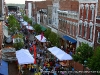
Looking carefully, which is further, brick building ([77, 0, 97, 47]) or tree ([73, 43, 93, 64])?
brick building ([77, 0, 97, 47])

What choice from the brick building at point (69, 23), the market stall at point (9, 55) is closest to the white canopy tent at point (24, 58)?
the market stall at point (9, 55)

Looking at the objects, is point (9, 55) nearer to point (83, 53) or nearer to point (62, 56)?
point (62, 56)

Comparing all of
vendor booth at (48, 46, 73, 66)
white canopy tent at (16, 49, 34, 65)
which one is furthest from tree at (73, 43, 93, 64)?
white canopy tent at (16, 49, 34, 65)

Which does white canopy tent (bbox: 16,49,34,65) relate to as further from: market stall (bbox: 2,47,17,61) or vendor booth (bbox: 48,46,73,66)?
vendor booth (bbox: 48,46,73,66)

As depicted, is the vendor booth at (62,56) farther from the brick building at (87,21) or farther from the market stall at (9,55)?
the market stall at (9,55)

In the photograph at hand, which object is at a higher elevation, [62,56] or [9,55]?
[62,56]

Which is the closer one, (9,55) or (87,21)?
(9,55)

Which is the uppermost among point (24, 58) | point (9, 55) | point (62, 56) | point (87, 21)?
point (87, 21)

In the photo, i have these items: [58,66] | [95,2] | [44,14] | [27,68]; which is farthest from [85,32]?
[44,14]

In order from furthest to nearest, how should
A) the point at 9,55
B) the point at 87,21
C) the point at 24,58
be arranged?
the point at 87,21 < the point at 9,55 < the point at 24,58

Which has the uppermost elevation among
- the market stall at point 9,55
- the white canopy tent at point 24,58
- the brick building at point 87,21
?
the brick building at point 87,21

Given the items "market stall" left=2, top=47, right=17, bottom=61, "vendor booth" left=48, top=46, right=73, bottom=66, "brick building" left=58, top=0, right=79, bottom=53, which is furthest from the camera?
"brick building" left=58, top=0, right=79, bottom=53

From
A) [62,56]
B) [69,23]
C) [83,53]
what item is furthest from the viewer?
[69,23]

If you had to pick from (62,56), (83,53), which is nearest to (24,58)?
(62,56)
